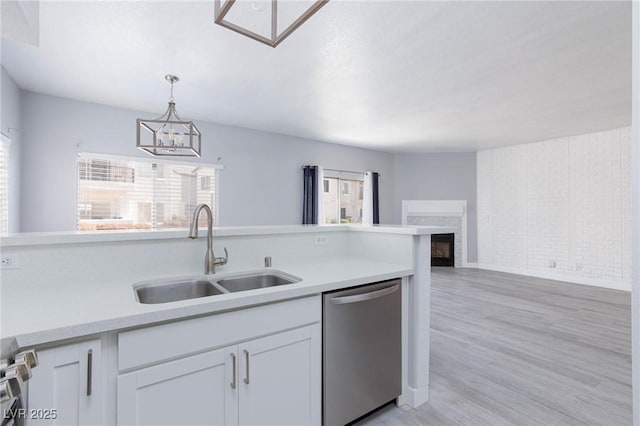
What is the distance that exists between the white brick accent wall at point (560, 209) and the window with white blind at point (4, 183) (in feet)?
26.4

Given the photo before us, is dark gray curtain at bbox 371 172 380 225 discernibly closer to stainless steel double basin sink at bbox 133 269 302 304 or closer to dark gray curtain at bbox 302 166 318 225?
dark gray curtain at bbox 302 166 318 225

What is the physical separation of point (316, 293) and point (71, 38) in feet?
9.62

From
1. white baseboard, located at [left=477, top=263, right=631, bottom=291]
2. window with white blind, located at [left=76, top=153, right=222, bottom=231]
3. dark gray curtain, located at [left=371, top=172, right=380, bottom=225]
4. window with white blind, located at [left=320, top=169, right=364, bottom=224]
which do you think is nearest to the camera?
window with white blind, located at [left=76, top=153, right=222, bottom=231]

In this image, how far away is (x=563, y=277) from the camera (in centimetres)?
586

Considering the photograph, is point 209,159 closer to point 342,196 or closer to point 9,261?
point 342,196

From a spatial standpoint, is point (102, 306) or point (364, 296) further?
point (364, 296)

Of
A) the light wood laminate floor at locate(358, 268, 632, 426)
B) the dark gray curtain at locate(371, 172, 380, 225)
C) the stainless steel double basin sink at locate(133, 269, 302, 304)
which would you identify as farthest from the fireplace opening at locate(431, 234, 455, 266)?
the stainless steel double basin sink at locate(133, 269, 302, 304)

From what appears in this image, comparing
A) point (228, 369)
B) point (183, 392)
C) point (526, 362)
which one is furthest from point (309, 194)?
point (183, 392)

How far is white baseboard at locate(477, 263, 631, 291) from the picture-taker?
524 centimetres

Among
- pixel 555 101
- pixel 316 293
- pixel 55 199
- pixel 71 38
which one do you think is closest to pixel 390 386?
pixel 316 293

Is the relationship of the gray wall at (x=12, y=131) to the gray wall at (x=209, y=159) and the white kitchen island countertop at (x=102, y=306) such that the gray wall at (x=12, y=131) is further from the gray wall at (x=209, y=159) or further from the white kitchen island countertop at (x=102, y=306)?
the white kitchen island countertop at (x=102, y=306)

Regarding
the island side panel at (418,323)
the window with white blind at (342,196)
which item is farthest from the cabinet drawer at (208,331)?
the window with white blind at (342,196)

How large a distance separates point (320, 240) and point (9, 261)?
1.72 m

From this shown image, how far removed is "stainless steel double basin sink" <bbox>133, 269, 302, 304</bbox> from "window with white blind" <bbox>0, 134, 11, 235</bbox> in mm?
2809
